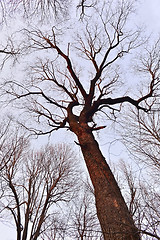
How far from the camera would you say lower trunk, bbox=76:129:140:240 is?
184cm

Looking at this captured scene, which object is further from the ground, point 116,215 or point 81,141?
point 81,141

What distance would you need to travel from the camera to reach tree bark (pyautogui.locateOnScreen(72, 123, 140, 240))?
1.84 meters

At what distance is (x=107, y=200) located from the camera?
231cm

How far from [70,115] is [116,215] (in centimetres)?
295

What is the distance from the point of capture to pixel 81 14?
467 cm

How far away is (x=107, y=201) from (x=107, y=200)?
0.01 m

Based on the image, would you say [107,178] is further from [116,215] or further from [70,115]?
[70,115]

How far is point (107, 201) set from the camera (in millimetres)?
2295

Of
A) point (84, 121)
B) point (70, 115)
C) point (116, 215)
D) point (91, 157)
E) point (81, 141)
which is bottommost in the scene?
point (116, 215)

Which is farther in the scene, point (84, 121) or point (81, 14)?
point (81, 14)

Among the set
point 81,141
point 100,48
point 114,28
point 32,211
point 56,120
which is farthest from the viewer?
point 32,211

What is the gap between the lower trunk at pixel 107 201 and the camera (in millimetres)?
1839

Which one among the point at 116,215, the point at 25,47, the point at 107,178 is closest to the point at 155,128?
the point at 107,178

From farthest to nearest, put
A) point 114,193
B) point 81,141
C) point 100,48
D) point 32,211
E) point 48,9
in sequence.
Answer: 1. point 32,211
2. point 100,48
3. point 81,141
4. point 48,9
5. point 114,193
